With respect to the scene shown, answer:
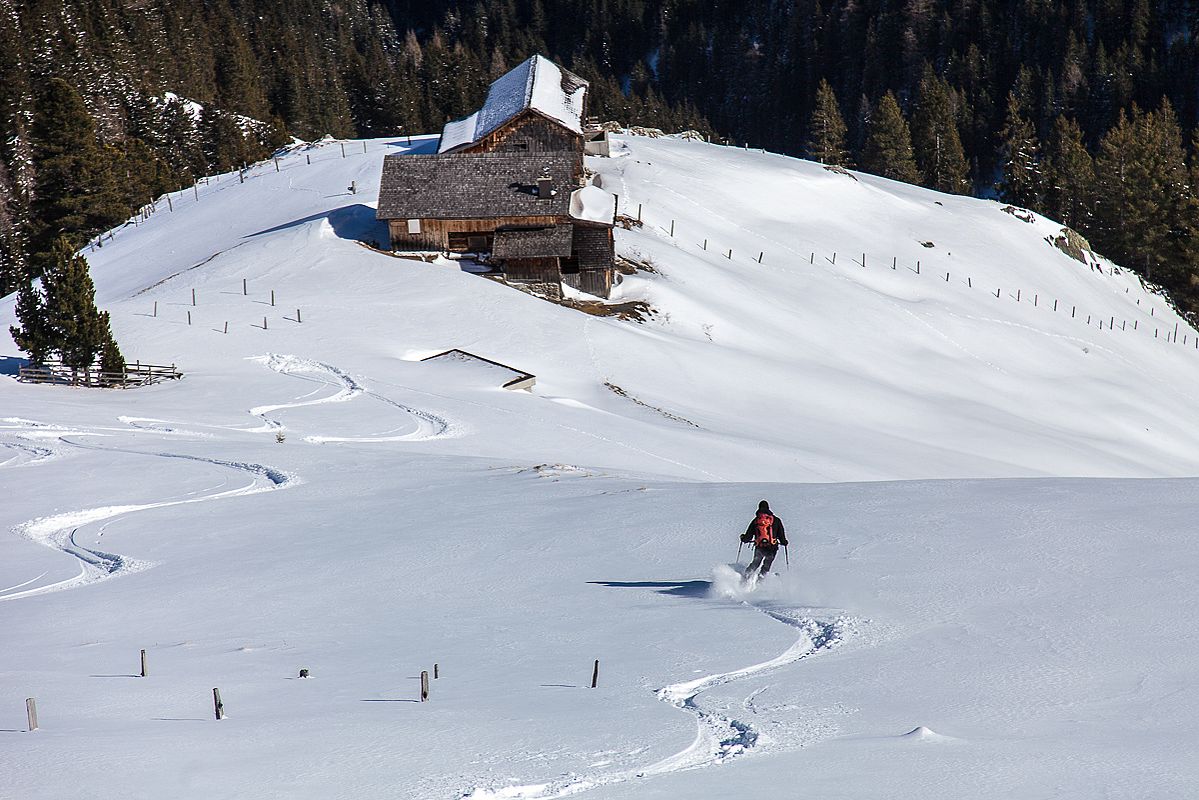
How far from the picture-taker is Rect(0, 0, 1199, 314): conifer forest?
84969 mm

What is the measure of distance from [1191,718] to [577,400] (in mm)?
29086

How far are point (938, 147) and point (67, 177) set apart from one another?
74.3 m

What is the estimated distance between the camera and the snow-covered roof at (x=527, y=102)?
222 feet

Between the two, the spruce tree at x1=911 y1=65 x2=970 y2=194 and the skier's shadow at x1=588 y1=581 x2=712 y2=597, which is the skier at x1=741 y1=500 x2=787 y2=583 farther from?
the spruce tree at x1=911 y1=65 x2=970 y2=194

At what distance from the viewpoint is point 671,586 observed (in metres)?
15.5

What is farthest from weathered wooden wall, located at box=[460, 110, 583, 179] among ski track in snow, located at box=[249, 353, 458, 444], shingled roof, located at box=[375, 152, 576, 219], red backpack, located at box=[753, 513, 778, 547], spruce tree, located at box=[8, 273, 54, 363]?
red backpack, located at box=[753, 513, 778, 547]

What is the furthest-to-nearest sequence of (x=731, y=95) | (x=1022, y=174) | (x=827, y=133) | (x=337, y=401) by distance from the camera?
1. (x=731, y=95)
2. (x=827, y=133)
3. (x=1022, y=174)
4. (x=337, y=401)

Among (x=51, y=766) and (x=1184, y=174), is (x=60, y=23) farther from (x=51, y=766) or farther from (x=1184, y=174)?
(x=51, y=766)

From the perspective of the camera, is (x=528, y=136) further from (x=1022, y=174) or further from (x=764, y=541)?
(x=764, y=541)

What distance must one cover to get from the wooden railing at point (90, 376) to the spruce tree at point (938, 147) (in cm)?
8500

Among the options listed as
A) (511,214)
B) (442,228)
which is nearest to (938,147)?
(511,214)

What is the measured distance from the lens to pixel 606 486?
902 inches

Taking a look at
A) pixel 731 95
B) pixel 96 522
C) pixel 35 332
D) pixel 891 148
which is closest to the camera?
pixel 96 522

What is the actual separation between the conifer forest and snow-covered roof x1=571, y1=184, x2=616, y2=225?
2494 centimetres
